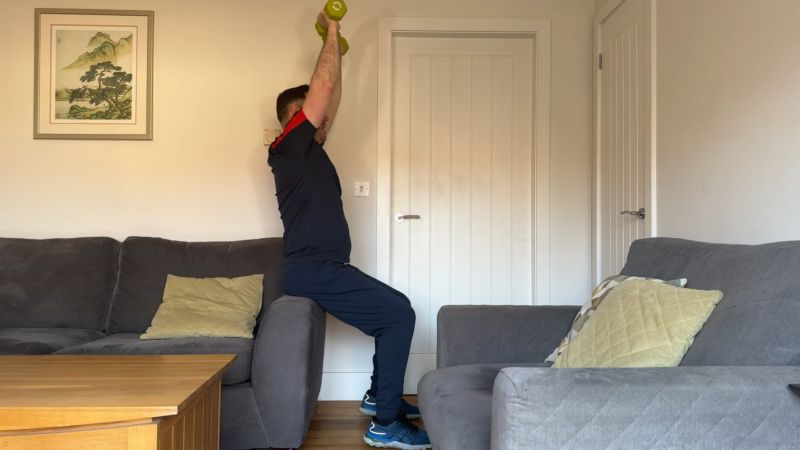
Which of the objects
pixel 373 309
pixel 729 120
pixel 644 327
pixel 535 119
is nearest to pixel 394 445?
pixel 373 309

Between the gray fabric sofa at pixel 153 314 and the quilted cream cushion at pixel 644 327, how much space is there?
1.20 metres

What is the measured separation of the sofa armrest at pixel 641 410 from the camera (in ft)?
3.57

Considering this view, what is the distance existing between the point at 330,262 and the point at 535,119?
A: 167cm

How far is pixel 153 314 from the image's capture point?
2988mm

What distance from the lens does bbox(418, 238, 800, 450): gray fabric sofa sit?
1091 mm

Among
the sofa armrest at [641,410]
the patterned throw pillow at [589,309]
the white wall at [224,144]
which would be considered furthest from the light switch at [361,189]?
the sofa armrest at [641,410]

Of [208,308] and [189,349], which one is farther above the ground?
[208,308]

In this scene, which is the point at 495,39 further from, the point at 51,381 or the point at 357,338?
the point at 51,381

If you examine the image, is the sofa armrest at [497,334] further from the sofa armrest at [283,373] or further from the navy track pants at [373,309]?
the sofa armrest at [283,373]

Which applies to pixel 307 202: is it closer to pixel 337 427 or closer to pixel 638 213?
pixel 337 427

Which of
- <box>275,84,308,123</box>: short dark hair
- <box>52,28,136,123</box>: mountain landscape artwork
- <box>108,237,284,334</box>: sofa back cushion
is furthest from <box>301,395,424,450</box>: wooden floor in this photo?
<box>52,28,136,123</box>: mountain landscape artwork

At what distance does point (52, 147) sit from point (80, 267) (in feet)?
2.80

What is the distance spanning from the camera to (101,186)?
3479 mm

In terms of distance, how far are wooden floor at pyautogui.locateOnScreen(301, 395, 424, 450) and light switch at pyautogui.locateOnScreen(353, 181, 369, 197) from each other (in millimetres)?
1224
